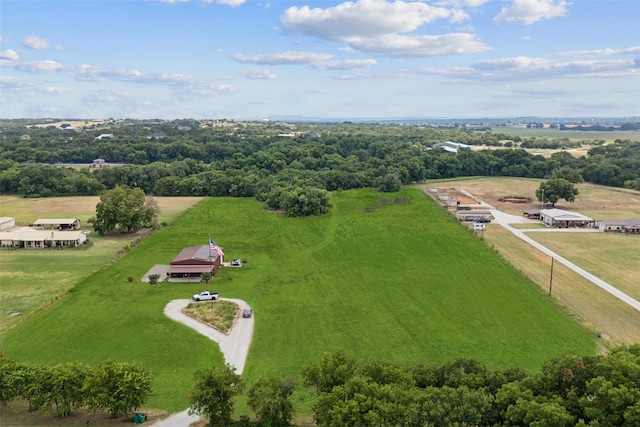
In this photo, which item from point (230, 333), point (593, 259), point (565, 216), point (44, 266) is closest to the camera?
point (230, 333)

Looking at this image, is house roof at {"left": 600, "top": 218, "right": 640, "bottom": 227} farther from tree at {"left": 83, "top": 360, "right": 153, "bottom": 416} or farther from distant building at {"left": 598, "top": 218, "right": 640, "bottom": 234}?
tree at {"left": 83, "top": 360, "right": 153, "bottom": 416}

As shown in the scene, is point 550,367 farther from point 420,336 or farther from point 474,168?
point 474,168

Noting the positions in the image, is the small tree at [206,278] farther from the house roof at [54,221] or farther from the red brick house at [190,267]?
the house roof at [54,221]

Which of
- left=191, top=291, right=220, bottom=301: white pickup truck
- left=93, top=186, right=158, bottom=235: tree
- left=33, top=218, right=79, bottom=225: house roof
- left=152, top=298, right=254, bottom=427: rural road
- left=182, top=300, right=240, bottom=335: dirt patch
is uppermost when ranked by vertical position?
left=93, top=186, right=158, bottom=235: tree

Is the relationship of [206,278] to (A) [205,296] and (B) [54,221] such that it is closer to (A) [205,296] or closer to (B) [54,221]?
(A) [205,296]

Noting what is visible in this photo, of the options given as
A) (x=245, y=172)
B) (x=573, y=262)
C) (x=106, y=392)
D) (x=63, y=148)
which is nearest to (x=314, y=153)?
(x=245, y=172)

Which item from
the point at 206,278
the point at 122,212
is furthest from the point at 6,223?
the point at 206,278

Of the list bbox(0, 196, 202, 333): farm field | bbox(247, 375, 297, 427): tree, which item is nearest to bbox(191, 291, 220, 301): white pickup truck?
bbox(0, 196, 202, 333): farm field
